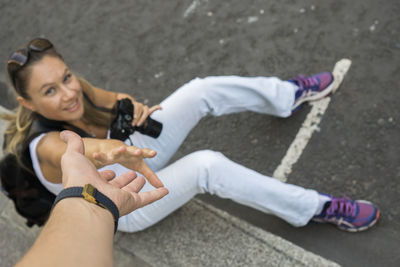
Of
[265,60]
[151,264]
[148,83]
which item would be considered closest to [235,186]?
[151,264]

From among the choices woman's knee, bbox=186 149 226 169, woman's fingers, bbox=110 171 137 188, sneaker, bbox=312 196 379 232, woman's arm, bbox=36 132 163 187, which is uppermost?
woman's fingers, bbox=110 171 137 188

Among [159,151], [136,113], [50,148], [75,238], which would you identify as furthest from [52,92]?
[75,238]

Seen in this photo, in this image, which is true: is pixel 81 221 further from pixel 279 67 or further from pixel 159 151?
pixel 279 67

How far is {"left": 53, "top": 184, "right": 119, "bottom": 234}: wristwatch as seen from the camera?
1054 mm

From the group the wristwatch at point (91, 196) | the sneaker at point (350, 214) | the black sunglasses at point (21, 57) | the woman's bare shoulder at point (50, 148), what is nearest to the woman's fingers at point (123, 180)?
the wristwatch at point (91, 196)

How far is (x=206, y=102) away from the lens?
2.65 m

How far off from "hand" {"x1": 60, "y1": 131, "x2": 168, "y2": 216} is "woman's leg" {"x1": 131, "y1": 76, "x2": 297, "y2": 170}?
1208 millimetres

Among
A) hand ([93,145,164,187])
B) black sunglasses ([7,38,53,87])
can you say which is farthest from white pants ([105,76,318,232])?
black sunglasses ([7,38,53,87])

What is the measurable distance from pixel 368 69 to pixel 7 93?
3664mm

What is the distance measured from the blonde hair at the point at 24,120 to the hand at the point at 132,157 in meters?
0.78

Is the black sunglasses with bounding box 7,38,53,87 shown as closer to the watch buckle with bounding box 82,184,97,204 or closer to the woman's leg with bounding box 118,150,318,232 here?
the woman's leg with bounding box 118,150,318,232

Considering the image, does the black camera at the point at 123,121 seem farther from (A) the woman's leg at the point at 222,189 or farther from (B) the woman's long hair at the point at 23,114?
(A) the woman's leg at the point at 222,189

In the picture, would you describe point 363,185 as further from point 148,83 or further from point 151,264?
point 148,83

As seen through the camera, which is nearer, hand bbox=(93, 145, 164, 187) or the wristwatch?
the wristwatch
